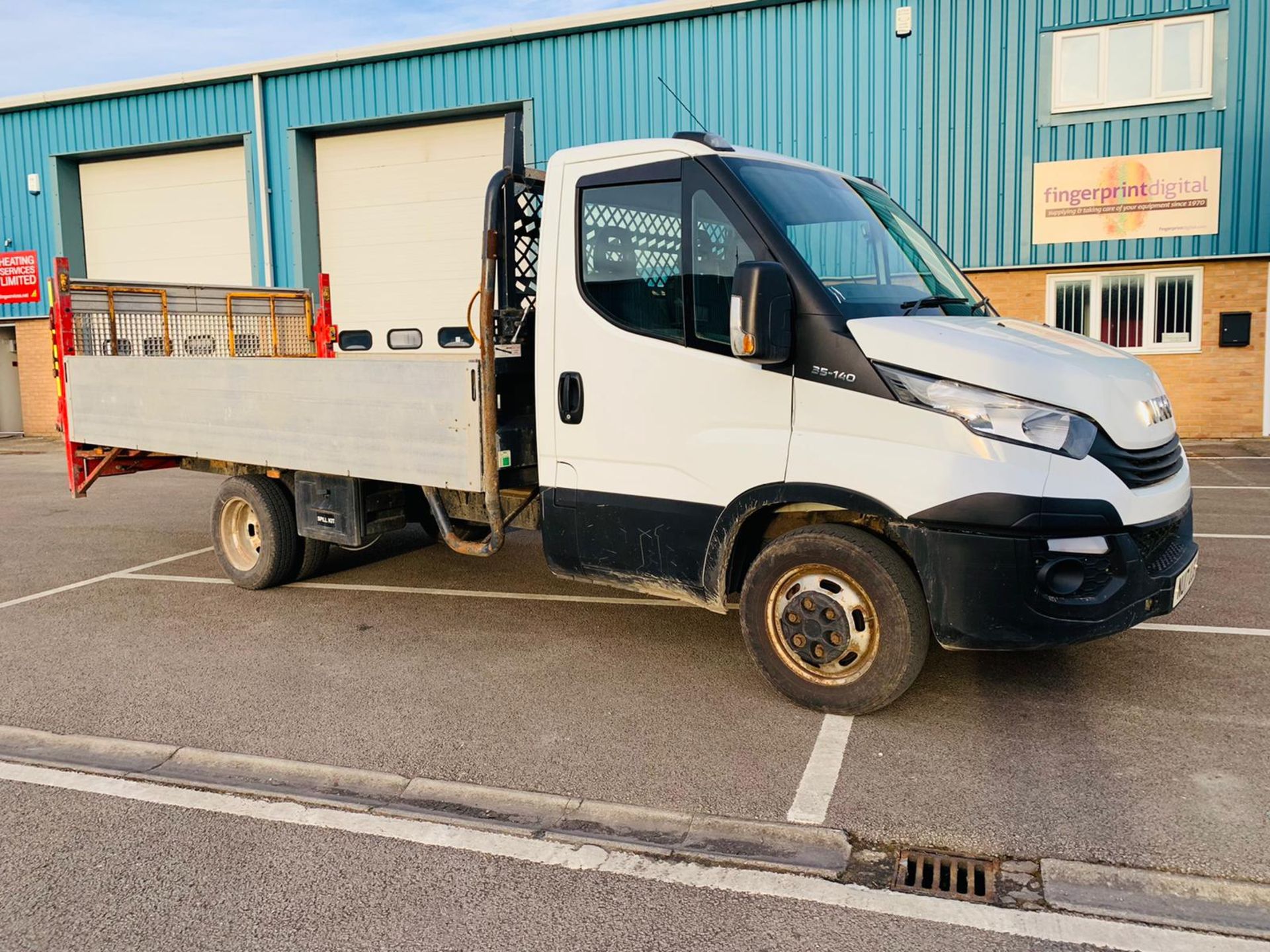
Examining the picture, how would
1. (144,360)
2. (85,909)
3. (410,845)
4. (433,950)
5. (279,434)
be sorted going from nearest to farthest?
(433,950) → (85,909) → (410,845) → (279,434) → (144,360)

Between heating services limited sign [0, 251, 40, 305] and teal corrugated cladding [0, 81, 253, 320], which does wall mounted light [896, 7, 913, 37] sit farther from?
heating services limited sign [0, 251, 40, 305]

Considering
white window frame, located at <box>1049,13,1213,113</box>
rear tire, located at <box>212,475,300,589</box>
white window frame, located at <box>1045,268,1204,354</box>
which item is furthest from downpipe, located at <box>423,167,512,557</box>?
white window frame, located at <box>1049,13,1213,113</box>

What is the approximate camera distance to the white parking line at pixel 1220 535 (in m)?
8.55

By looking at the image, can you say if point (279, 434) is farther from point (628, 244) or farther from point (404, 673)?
point (628, 244)

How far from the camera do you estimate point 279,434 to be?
6.69 meters

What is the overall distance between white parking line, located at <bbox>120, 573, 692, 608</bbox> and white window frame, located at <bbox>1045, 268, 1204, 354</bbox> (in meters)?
11.0

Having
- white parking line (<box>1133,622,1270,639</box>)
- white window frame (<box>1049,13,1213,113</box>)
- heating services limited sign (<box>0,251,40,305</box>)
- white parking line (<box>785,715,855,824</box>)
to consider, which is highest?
white window frame (<box>1049,13,1213,113</box>)

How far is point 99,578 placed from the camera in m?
8.02

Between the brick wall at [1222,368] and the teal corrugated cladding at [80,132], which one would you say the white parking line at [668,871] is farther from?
the teal corrugated cladding at [80,132]

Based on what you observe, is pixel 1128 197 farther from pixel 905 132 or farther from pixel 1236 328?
pixel 905 132

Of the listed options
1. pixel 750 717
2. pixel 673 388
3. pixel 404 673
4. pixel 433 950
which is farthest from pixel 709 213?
pixel 433 950

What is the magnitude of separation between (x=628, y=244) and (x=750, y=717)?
2.23 meters

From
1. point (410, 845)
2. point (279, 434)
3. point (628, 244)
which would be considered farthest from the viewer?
point (279, 434)

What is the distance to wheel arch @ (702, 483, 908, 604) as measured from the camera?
448cm
